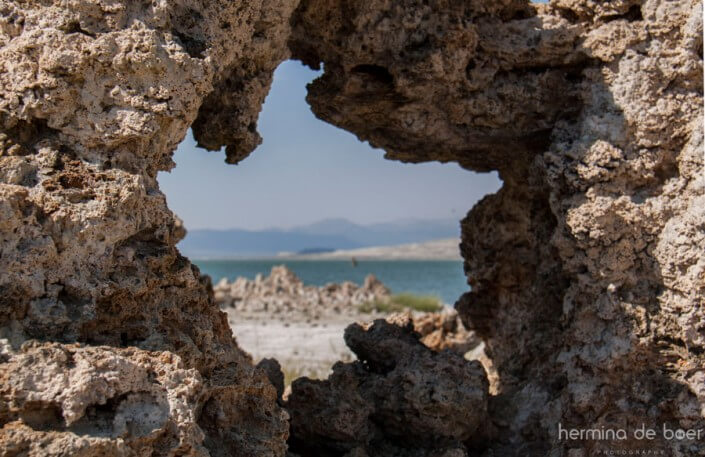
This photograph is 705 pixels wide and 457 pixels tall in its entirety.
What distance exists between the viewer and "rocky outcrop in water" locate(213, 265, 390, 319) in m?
A: 17.1

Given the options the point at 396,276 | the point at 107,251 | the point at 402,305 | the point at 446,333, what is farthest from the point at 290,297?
the point at 396,276

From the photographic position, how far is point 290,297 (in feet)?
65.8

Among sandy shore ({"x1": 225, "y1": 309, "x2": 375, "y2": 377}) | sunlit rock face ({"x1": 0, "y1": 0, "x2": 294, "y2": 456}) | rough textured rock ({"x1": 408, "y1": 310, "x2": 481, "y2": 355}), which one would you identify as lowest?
sandy shore ({"x1": 225, "y1": 309, "x2": 375, "y2": 377})

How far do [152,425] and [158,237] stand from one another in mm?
914

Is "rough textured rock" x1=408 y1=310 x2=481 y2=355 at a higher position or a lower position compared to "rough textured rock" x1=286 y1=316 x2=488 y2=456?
lower

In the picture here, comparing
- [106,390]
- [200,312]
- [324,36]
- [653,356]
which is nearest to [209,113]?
[324,36]

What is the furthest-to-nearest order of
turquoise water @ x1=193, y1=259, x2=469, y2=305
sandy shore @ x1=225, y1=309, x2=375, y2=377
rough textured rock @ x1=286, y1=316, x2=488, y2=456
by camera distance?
1. turquoise water @ x1=193, y1=259, x2=469, y2=305
2. sandy shore @ x1=225, y1=309, x2=375, y2=377
3. rough textured rock @ x1=286, y1=316, x2=488, y2=456

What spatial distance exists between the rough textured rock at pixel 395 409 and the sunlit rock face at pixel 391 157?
22mm

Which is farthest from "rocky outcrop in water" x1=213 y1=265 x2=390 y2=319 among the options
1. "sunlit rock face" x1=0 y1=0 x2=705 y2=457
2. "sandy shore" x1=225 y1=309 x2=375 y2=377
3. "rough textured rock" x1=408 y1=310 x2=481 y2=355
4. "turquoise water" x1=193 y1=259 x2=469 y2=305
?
"sunlit rock face" x1=0 y1=0 x2=705 y2=457

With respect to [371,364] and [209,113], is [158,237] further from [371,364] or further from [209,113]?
[371,364]

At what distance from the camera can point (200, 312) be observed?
3475 mm

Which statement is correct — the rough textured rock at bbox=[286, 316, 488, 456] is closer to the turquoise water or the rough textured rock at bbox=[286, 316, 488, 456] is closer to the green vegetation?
the green vegetation

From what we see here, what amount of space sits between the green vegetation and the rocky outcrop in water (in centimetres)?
36

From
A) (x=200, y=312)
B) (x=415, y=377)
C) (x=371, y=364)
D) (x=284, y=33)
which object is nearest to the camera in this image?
(x=200, y=312)
